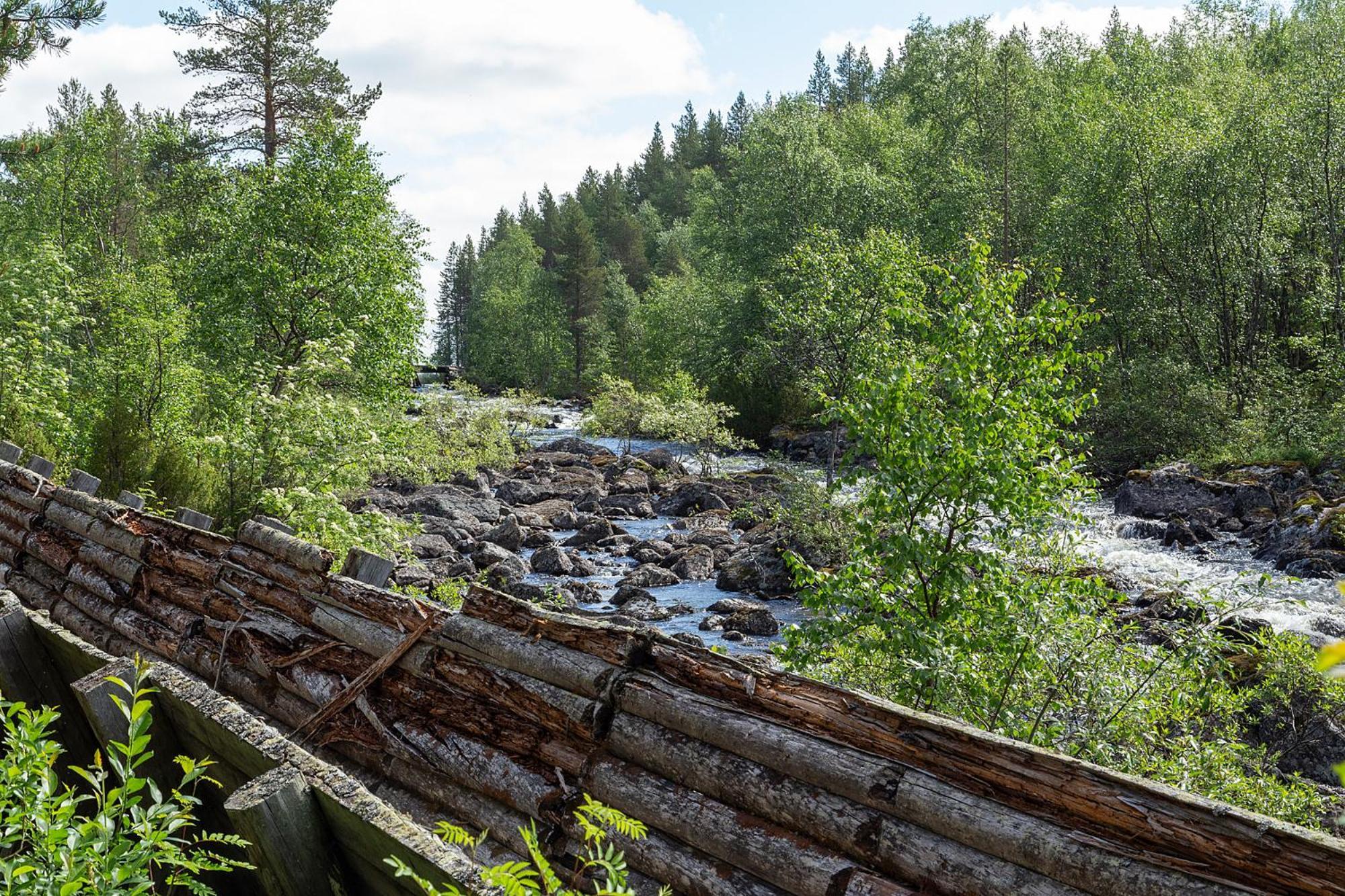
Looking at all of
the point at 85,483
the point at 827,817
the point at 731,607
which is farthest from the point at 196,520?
the point at 731,607

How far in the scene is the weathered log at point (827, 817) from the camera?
298 centimetres

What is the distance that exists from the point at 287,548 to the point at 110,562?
2.31m

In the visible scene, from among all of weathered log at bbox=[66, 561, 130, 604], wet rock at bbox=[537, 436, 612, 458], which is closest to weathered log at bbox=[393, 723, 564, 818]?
weathered log at bbox=[66, 561, 130, 604]

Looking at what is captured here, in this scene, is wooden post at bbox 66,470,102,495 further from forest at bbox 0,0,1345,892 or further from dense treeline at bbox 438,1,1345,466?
dense treeline at bbox 438,1,1345,466

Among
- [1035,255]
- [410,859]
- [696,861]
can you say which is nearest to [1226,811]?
[696,861]

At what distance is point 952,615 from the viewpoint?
305 inches

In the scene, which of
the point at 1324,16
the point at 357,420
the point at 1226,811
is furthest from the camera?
the point at 1324,16

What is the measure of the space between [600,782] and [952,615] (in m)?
4.58

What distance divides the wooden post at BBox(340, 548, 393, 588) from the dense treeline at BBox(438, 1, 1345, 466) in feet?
37.4

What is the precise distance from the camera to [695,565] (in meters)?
20.9

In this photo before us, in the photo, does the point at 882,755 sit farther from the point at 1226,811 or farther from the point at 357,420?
the point at 357,420

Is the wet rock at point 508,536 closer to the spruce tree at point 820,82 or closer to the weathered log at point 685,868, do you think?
the weathered log at point 685,868

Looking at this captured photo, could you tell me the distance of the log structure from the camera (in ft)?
9.13

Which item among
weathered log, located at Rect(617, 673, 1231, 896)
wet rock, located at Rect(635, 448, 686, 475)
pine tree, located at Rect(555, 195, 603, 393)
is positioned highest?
pine tree, located at Rect(555, 195, 603, 393)
